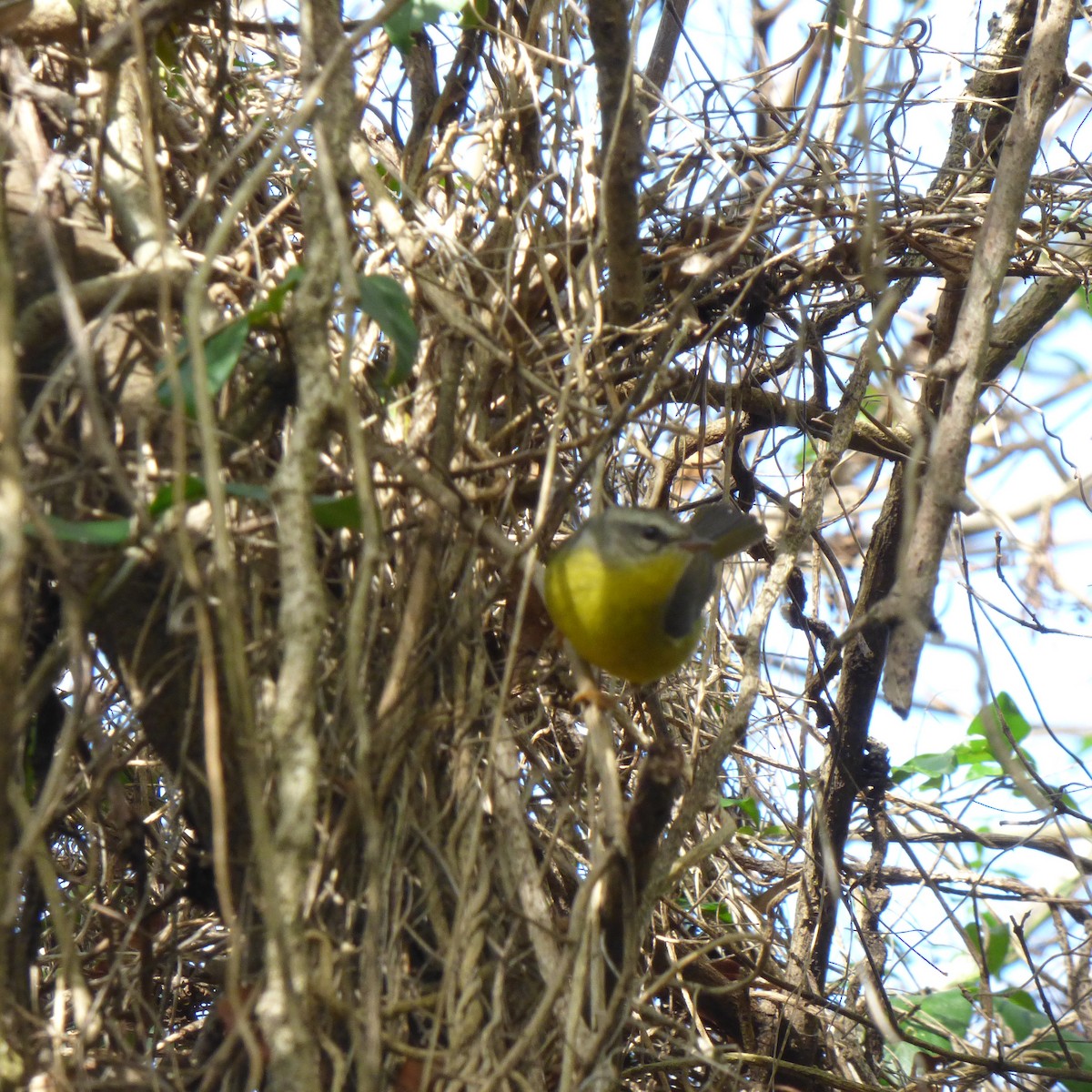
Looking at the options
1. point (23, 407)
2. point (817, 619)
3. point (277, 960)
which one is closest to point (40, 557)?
point (23, 407)

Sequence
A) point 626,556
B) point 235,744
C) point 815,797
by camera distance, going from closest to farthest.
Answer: point 235,744 < point 626,556 < point 815,797

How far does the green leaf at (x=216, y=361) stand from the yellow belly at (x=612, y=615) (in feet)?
3.14

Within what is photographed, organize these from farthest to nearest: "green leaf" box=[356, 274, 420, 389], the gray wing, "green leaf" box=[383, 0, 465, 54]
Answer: the gray wing, "green leaf" box=[383, 0, 465, 54], "green leaf" box=[356, 274, 420, 389]

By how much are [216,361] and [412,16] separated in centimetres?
99

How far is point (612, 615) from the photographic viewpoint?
2.63 meters

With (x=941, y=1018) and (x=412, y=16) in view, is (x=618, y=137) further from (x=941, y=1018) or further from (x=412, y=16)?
(x=941, y=1018)

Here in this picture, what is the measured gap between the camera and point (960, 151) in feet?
11.1

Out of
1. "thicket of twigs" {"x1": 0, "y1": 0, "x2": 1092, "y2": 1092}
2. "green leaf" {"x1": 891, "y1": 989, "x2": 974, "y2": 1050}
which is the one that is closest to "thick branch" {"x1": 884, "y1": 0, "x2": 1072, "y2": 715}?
"thicket of twigs" {"x1": 0, "y1": 0, "x2": 1092, "y2": 1092}

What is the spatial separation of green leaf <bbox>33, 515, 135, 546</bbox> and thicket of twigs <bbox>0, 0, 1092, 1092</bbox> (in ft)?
0.04

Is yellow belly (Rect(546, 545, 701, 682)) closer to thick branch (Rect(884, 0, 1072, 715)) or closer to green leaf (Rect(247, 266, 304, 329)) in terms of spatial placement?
thick branch (Rect(884, 0, 1072, 715))

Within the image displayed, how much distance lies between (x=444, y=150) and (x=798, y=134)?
2.86 ft

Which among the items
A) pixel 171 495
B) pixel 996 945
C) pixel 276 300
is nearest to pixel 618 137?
pixel 276 300

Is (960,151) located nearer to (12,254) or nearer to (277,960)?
(12,254)

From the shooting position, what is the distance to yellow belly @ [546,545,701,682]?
8.63 ft
